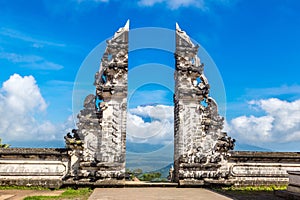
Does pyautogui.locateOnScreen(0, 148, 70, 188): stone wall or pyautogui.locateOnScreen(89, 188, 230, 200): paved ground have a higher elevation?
pyautogui.locateOnScreen(0, 148, 70, 188): stone wall

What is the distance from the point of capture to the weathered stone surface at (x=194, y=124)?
14.1m

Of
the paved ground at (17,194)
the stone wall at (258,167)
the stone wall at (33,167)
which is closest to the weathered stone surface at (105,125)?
the stone wall at (33,167)

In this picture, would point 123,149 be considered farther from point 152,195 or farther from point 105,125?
point 152,195

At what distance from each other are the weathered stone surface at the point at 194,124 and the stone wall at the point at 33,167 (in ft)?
16.4

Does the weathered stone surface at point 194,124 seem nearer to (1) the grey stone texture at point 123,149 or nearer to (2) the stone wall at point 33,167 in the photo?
(1) the grey stone texture at point 123,149

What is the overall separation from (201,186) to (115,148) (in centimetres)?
394

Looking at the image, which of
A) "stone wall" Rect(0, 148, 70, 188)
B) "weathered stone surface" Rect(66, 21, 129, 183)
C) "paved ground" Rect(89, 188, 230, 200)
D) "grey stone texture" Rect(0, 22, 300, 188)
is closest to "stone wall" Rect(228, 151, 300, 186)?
"grey stone texture" Rect(0, 22, 300, 188)

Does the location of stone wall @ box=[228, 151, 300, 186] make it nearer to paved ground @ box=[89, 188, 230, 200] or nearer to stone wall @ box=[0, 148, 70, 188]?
paved ground @ box=[89, 188, 230, 200]

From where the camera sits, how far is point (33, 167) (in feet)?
43.7

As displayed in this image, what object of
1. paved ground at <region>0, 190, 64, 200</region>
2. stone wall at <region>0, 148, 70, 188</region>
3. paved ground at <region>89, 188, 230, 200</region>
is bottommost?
paved ground at <region>0, 190, 64, 200</region>

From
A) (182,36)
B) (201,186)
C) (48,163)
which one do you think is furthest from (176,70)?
(48,163)

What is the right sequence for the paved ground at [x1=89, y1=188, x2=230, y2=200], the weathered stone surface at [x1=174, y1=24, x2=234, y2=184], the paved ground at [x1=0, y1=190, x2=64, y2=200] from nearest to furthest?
the paved ground at [x1=89, y1=188, x2=230, y2=200] → the paved ground at [x1=0, y1=190, x2=64, y2=200] → the weathered stone surface at [x1=174, y1=24, x2=234, y2=184]

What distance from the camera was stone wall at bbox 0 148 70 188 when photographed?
1310cm

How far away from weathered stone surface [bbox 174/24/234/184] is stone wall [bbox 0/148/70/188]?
500 centimetres
